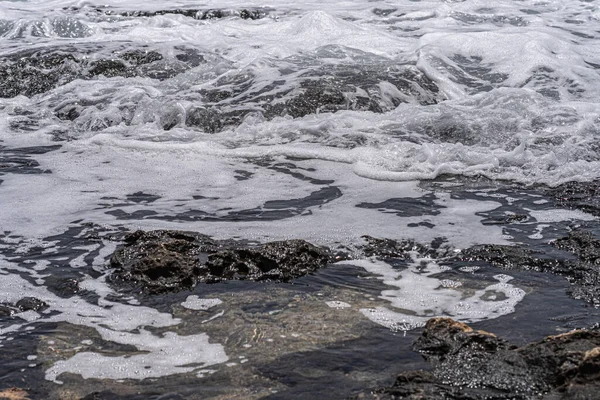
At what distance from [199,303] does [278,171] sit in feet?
9.17

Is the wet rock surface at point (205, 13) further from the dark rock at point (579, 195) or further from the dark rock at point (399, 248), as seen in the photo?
the dark rock at point (399, 248)

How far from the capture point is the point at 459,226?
5.02m

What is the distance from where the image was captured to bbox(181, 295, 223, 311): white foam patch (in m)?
3.73

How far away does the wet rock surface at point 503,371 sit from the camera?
2.54 m

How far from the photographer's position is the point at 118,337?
345 cm

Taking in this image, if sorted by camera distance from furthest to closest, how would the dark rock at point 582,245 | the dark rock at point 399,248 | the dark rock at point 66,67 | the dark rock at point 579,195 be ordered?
the dark rock at point 66,67 → the dark rock at point 579,195 → the dark rock at point 399,248 → the dark rock at point 582,245

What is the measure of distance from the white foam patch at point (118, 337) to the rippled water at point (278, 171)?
1cm

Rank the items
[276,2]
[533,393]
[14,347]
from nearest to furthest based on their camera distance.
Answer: [533,393] → [14,347] → [276,2]

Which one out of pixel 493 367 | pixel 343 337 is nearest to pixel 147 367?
pixel 343 337

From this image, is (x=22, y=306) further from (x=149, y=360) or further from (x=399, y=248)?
(x=399, y=248)

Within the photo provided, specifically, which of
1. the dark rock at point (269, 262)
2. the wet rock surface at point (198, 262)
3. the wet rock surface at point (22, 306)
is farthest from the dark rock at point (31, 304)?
the dark rock at point (269, 262)

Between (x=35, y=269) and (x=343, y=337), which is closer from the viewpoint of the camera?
(x=343, y=337)

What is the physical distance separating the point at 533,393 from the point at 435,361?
467 millimetres

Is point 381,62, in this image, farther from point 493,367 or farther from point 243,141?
point 493,367
